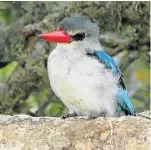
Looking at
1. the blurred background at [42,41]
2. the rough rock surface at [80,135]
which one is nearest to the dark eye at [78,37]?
the rough rock surface at [80,135]

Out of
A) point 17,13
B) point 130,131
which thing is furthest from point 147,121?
point 17,13

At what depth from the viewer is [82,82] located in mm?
5160

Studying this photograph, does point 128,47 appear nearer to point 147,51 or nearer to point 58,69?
point 147,51

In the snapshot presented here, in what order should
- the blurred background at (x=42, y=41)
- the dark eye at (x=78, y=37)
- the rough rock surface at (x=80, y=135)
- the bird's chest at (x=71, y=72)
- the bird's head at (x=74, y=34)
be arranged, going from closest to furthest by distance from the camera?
the rough rock surface at (x=80, y=135) → the bird's chest at (x=71, y=72) → the bird's head at (x=74, y=34) → the dark eye at (x=78, y=37) → the blurred background at (x=42, y=41)

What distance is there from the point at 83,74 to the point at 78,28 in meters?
0.45

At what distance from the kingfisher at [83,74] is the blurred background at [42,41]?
1.91m

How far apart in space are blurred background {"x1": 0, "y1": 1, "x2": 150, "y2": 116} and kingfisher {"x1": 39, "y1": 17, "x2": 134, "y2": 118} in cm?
191

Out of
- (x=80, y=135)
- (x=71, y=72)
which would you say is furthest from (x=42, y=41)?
(x=80, y=135)

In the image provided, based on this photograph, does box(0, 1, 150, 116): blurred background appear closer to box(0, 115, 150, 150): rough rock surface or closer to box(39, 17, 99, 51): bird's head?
box(39, 17, 99, 51): bird's head

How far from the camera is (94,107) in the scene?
17.4 feet

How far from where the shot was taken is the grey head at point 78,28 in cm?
539

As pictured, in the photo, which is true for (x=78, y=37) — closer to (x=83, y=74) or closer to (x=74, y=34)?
(x=74, y=34)

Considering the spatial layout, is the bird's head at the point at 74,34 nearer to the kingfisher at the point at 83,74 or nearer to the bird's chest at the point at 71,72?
the kingfisher at the point at 83,74

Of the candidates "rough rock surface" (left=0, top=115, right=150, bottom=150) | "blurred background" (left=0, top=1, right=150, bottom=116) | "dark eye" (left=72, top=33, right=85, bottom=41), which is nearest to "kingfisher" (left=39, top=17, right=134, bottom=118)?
"dark eye" (left=72, top=33, right=85, bottom=41)
